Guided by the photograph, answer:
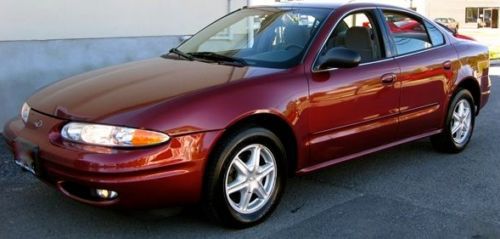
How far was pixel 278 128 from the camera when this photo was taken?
417cm

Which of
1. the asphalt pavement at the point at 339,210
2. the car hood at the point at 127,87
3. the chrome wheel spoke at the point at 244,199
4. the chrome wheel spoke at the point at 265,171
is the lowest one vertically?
the asphalt pavement at the point at 339,210

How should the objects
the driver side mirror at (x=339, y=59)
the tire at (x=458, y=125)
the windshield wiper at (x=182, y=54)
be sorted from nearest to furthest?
the driver side mirror at (x=339, y=59) → the windshield wiper at (x=182, y=54) → the tire at (x=458, y=125)

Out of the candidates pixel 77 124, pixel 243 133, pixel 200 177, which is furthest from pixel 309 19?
pixel 77 124

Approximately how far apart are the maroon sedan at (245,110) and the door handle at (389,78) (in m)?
0.01

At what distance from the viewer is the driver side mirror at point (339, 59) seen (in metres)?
4.32

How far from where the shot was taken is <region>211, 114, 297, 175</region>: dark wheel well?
152 inches

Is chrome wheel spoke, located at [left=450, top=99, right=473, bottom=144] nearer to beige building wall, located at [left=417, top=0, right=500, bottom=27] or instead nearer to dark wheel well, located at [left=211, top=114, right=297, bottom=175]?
dark wheel well, located at [left=211, top=114, right=297, bottom=175]

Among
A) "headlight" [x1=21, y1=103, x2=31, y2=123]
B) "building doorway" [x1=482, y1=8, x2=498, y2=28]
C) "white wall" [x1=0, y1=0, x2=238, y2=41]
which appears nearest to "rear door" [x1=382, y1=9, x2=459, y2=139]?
"headlight" [x1=21, y1=103, x2=31, y2=123]

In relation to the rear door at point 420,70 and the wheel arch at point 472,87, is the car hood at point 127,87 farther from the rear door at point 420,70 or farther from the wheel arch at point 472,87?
the wheel arch at point 472,87

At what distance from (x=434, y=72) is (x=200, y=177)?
2.74 m

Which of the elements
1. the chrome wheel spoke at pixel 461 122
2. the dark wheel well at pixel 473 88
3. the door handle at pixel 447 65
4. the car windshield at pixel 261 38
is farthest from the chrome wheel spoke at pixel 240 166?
the dark wheel well at pixel 473 88

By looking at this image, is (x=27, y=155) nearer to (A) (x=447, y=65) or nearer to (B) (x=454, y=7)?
(A) (x=447, y=65)

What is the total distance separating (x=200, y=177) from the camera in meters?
3.65

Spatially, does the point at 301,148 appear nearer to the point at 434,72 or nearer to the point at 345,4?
the point at 345,4
